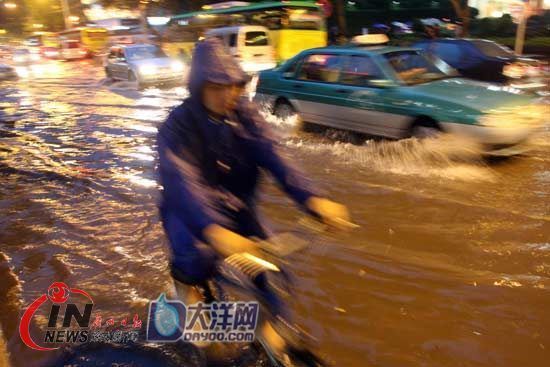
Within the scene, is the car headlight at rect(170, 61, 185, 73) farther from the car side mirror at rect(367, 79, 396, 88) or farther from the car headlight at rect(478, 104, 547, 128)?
the car headlight at rect(478, 104, 547, 128)

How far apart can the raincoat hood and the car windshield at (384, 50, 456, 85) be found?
524cm

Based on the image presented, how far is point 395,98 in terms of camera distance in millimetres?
6711

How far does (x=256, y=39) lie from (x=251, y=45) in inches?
14.4

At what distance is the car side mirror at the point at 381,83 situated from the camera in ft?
22.5

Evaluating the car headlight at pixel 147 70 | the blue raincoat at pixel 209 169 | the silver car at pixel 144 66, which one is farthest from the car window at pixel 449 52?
the blue raincoat at pixel 209 169

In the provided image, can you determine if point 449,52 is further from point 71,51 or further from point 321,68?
point 71,51

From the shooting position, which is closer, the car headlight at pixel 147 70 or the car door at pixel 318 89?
the car door at pixel 318 89

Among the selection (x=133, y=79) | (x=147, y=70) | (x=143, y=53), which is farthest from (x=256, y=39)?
(x=133, y=79)

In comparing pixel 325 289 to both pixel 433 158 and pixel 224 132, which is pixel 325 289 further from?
pixel 433 158

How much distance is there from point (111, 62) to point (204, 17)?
491 centimetres

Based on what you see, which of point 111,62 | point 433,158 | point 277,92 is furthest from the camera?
point 111,62

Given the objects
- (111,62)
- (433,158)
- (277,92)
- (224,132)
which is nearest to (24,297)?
(224,132)

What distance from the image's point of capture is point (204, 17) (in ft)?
66.7

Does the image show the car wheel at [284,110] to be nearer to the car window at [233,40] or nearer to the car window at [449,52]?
the car window at [449,52]
